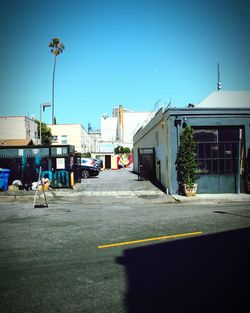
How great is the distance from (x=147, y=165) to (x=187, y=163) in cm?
855

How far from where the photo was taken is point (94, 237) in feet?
→ 20.8

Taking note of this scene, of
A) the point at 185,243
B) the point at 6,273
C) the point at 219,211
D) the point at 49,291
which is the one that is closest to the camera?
the point at 49,291

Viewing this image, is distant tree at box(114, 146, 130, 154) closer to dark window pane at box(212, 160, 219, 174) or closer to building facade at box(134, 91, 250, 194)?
building facade at box(134, 91, 250, 194)

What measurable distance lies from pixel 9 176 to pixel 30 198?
4.14 meters

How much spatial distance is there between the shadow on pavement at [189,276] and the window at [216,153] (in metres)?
9.26

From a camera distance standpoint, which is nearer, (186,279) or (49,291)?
(49,291)

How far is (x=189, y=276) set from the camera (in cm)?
411

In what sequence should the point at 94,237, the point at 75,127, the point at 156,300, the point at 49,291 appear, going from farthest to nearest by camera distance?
the point at 75,127 → the point at 94,237 → the point at 49,291 → the point at 156,300

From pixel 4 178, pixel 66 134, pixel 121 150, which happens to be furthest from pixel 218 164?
pixel 66 134

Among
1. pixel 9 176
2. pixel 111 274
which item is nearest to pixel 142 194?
pixel 9 176

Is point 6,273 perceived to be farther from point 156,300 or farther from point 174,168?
point 174,168

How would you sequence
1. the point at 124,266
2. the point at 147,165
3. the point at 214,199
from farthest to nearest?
the point at 147,165 → the point at 214,199 → the point at 124,266

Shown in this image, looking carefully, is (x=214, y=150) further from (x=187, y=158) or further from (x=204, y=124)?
(x=187, y=158)

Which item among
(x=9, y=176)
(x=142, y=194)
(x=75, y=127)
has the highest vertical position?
(x=75, y=127)
